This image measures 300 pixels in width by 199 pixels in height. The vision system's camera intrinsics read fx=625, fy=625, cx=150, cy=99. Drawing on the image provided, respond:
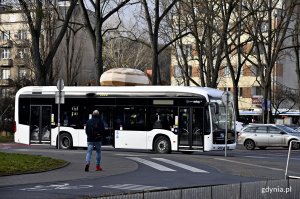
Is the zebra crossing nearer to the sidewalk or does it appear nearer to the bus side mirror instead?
the sidewalk

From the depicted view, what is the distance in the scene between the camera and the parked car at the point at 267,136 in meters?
38.2

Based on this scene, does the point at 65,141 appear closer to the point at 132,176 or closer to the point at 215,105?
the point at 215,105

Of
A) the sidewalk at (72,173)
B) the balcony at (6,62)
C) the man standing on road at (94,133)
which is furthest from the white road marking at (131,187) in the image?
the balcony at (6,62)

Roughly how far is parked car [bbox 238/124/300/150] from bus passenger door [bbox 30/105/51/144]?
43.3 feet

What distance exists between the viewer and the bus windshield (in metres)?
27.5

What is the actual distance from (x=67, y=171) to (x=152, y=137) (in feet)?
36.0

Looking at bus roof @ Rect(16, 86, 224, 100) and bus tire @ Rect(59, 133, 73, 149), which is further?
bus tire @ Rect(59, 133, 73, 149)

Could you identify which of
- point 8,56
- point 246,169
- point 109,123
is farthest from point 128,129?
point 8,56

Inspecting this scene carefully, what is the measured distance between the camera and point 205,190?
33.2ft

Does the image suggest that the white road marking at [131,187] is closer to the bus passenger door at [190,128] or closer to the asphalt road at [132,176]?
the asphalt road at [132,176]

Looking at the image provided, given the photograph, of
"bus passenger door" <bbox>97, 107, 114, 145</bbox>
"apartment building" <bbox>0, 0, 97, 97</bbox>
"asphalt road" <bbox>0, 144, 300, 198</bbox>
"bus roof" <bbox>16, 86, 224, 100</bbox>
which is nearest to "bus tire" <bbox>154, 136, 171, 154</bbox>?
"bus roof" <bbox>16, 86, 224, 100</bbox>

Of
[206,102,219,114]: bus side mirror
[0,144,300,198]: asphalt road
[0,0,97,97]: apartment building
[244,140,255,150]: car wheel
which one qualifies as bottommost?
[0,144,300,198]: asphalt road

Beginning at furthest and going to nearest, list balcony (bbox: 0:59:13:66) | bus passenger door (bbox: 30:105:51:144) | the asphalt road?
balcony (bbox: 0:59:13:66) < bus passenger door (bbox: 30:105:51:144) < the asphalt road

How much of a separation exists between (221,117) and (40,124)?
30.6 ft
